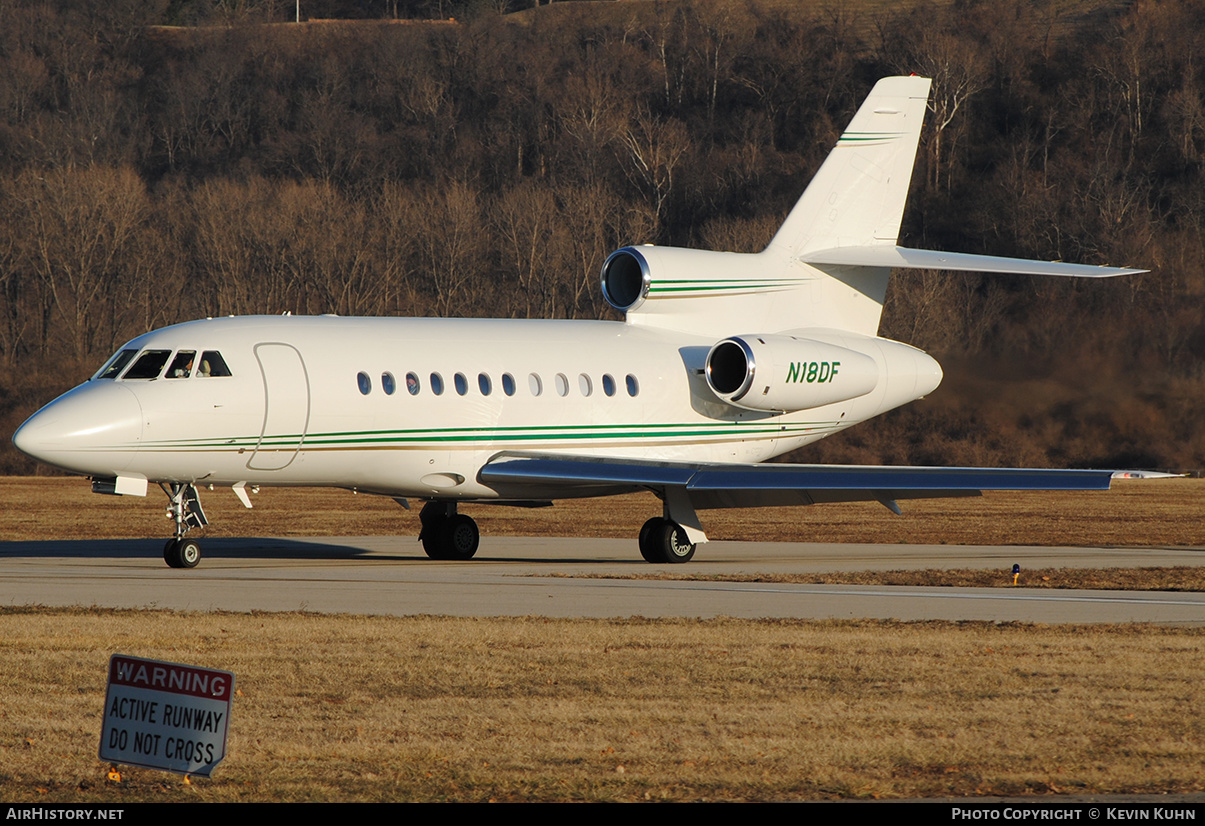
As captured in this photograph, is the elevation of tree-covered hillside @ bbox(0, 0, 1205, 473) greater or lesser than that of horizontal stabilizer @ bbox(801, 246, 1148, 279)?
lesser

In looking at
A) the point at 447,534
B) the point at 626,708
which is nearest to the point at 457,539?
the point at 447,534

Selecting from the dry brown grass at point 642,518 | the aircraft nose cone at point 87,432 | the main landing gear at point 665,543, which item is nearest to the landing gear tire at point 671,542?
the main landing gear at point 665,543

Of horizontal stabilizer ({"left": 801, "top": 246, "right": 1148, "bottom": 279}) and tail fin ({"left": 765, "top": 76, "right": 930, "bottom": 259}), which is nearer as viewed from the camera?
horizontal stabilizer ({"left": 801, "top": 246, "right": 1148, "bottom": 279})

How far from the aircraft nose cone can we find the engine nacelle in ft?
31.0

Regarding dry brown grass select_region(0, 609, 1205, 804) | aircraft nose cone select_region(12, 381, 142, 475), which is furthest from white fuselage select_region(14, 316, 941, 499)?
dry brown grass select_region(0, 609, 1205, 804)

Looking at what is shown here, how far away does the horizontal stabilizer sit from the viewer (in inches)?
1027

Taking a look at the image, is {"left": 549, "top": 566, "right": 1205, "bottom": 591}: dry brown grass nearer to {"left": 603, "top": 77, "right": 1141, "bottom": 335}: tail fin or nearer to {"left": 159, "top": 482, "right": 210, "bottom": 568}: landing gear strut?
{"left": 159, "top": 482, "right": 210, "bottom": 568}: landing gear strut

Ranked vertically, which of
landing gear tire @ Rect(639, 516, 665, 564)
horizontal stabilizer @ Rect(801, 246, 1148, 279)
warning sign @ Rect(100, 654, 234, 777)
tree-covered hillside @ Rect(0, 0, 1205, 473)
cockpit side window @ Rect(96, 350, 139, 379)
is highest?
warning sign @ Rect(100, 654, 234, 777)

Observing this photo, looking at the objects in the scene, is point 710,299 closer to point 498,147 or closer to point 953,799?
point 953,799

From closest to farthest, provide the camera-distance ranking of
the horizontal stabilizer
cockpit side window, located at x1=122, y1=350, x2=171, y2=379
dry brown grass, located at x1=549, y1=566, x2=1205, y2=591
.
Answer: dry brown grass, located at x1=549, y1=566, x2=1205, y2=591 < cockpit side window, located at x1=122, y1=350, x2=171, y2=379 < the horizontal stabilizer

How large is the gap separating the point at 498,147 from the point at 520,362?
78.2 metres

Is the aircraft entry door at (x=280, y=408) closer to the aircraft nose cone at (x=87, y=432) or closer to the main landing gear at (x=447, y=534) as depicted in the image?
the aircraft nose cone at (x=87, y=432)
